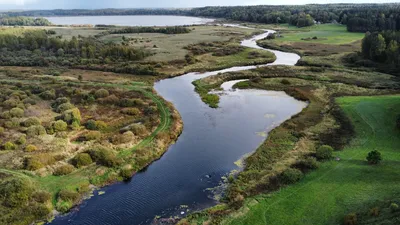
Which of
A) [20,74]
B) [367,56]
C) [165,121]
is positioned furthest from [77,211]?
[367,56]

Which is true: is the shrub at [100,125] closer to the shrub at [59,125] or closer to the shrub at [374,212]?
the shrub at [59,125]

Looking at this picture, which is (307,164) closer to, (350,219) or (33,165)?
(350,219)

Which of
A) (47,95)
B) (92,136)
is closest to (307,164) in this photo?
(92,136)

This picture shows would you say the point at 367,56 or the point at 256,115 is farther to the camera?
the point at 367,56

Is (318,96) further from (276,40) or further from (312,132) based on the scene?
(276,40)

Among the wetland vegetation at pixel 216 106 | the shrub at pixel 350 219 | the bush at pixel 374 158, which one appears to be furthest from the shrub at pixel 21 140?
the bush at pixel 374 158

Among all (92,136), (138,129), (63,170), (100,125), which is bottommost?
(63,170)
